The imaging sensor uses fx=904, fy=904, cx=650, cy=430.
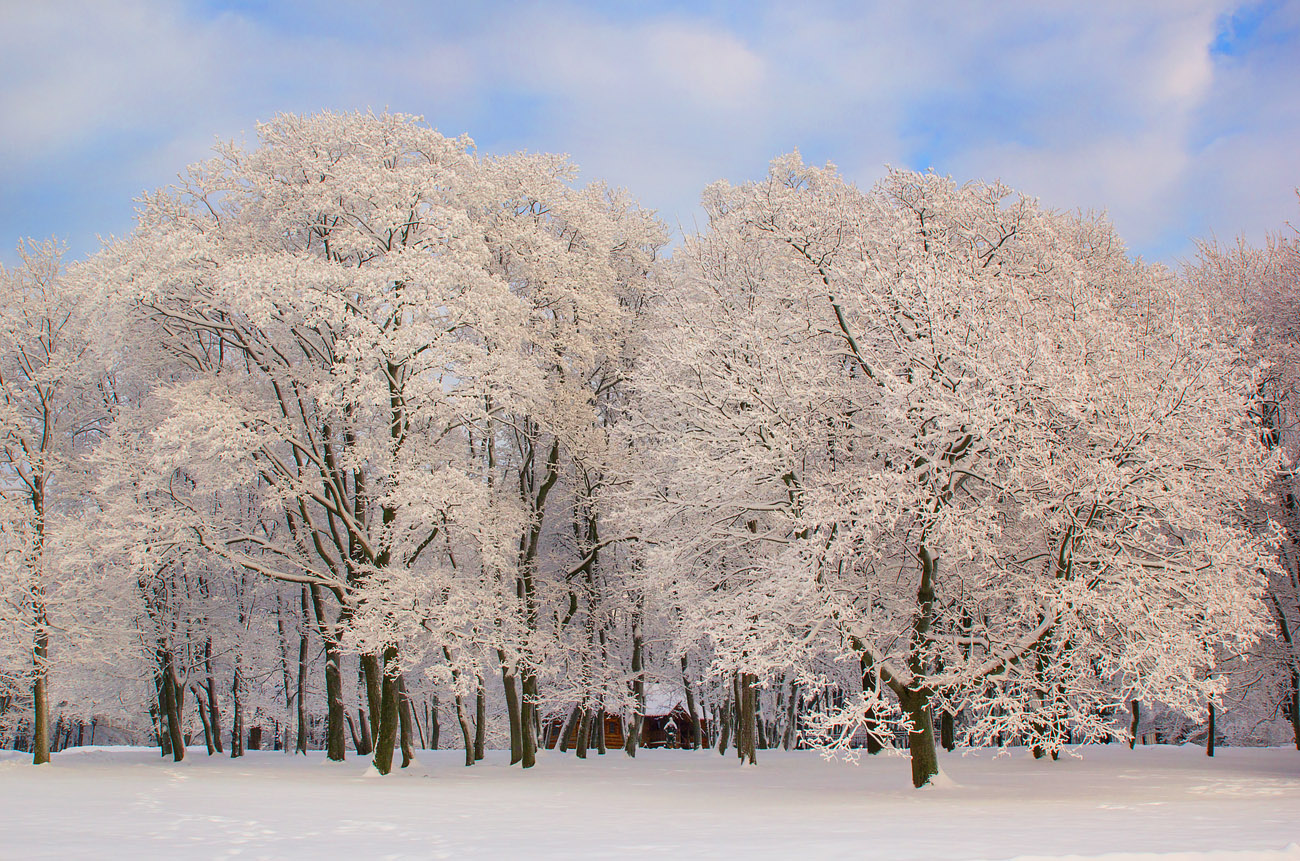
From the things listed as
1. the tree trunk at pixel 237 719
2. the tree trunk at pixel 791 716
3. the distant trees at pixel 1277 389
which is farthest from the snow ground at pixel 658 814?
the tree trunk at pixel 791 716

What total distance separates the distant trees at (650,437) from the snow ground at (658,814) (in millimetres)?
1654

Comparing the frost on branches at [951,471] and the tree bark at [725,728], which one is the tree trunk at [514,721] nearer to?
the frost on branches at [951,471]

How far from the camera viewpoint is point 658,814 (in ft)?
45.8

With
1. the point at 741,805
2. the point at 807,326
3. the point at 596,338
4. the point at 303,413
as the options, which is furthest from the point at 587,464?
the point at 741,805

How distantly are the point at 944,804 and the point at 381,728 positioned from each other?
14314 mm

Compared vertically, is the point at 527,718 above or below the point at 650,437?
below

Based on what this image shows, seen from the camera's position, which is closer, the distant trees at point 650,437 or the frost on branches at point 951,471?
the frost on branches at point 951,471

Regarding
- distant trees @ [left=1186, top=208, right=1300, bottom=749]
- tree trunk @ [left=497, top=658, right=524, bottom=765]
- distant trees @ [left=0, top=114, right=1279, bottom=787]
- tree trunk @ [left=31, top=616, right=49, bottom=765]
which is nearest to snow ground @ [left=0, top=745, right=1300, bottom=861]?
distant trees @ [left=0, top=114, right=1279, bottom=787]

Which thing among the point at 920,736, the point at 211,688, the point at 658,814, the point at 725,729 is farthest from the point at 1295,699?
the point at 211,688

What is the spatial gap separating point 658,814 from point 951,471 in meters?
7.67

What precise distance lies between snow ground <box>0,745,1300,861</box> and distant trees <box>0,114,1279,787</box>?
65.1 inches

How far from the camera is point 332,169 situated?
22641mm

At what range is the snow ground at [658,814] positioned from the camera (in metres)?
9.37

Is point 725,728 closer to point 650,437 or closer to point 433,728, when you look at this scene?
point 650,437
